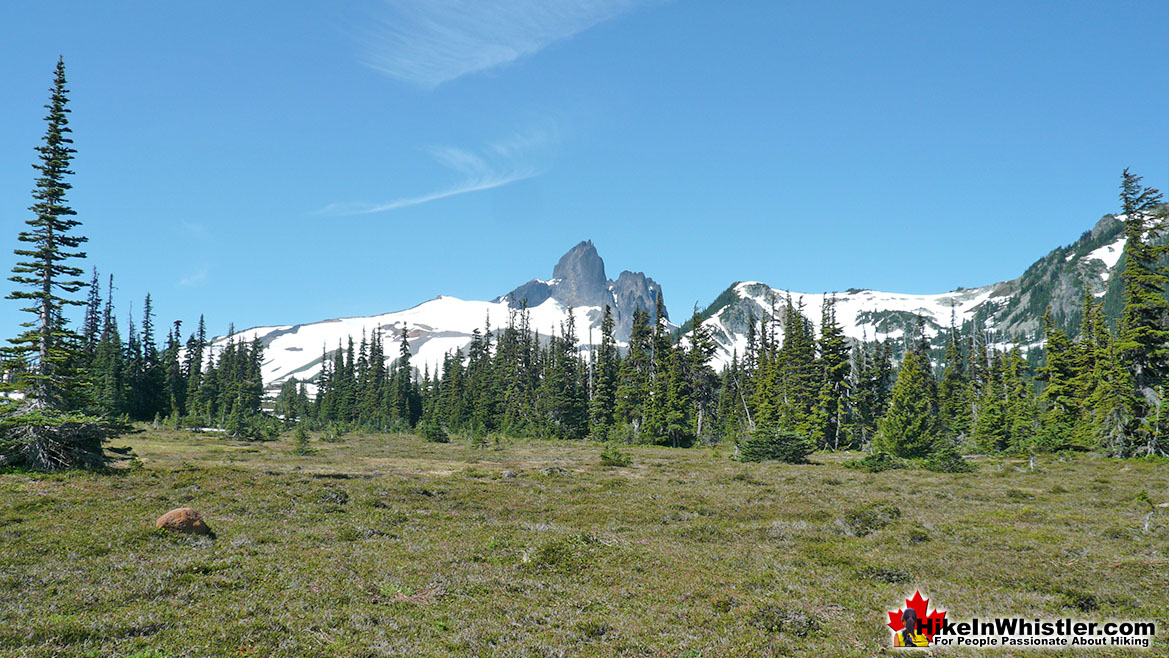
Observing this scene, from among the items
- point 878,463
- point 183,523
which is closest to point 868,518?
point 183,523

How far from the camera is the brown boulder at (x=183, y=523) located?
729 inches

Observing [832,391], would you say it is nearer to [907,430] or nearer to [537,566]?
[907,430]

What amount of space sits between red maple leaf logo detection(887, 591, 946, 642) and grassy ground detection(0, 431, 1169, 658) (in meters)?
0.42

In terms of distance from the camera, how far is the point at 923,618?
39.4ft

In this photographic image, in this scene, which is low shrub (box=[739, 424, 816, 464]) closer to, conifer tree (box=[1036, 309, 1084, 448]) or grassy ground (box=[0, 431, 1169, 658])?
grassy ground (box=[0, 431, 1169, 658])

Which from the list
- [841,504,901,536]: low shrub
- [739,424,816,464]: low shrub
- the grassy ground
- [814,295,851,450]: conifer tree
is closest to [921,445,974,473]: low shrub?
[739,424,816,464]: low shrub

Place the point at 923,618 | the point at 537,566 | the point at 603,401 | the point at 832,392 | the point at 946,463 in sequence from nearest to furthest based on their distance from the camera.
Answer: the point at 923,618 → the point at 537,566 → the point at 946,463 → the point at 832,392 → the point at 603,401

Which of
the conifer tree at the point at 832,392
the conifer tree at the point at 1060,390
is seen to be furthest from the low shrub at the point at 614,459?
the conifer tree at the point at 1060,390

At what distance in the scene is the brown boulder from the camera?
60.7ft

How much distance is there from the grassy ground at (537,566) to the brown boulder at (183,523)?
1.82ft

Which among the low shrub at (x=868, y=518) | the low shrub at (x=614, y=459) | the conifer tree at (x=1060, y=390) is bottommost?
the low shrub at (x=614, y=459)

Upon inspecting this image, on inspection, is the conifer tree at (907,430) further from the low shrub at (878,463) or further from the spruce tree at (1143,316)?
the spruce tree at (1143,316)

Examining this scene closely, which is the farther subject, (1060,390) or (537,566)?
(1060,390)

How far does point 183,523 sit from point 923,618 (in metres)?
20.3
